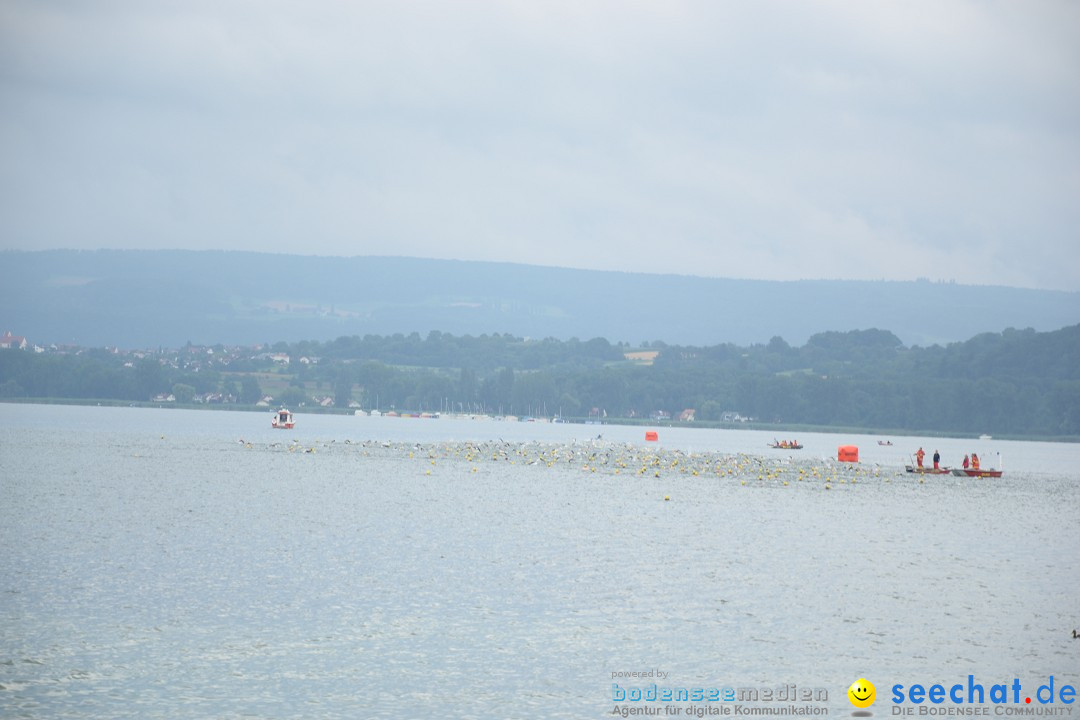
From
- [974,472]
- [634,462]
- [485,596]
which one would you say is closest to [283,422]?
[634,462]

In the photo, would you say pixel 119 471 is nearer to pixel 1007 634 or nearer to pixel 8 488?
pixel 8 488

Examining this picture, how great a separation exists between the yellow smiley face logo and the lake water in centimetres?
23

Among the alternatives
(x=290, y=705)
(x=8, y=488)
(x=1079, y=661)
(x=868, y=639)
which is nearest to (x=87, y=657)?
(x=290, y=705)

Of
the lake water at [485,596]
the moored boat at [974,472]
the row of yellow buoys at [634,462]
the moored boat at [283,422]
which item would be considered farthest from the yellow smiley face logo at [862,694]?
the moored boat at [283,422]

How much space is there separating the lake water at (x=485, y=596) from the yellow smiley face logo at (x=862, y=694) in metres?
0.23

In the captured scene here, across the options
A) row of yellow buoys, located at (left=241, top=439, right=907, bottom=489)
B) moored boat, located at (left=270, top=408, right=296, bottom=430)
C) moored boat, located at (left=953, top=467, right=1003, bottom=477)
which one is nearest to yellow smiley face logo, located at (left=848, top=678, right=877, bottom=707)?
row of yellow buoys, located at (left=241, top=439, right=907, bottom=489)

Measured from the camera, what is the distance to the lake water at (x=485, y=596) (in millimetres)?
26484

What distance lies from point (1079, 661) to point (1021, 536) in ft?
99.0

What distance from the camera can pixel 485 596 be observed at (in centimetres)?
3656

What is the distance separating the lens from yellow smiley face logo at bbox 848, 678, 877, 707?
2631 cm

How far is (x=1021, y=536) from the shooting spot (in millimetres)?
58875

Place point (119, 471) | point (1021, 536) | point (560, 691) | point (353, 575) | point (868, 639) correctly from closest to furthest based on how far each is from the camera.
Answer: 1. point (560, 691)
2. point (868, 639)
3. point (353, 575)
4. point (1021, 536)
5. point (119, 471)

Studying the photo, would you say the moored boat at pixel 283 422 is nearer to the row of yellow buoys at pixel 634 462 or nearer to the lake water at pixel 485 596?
the row of yellow buoys at pixel 634 462

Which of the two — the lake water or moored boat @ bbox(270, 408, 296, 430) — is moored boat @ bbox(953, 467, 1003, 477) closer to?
the lake water
